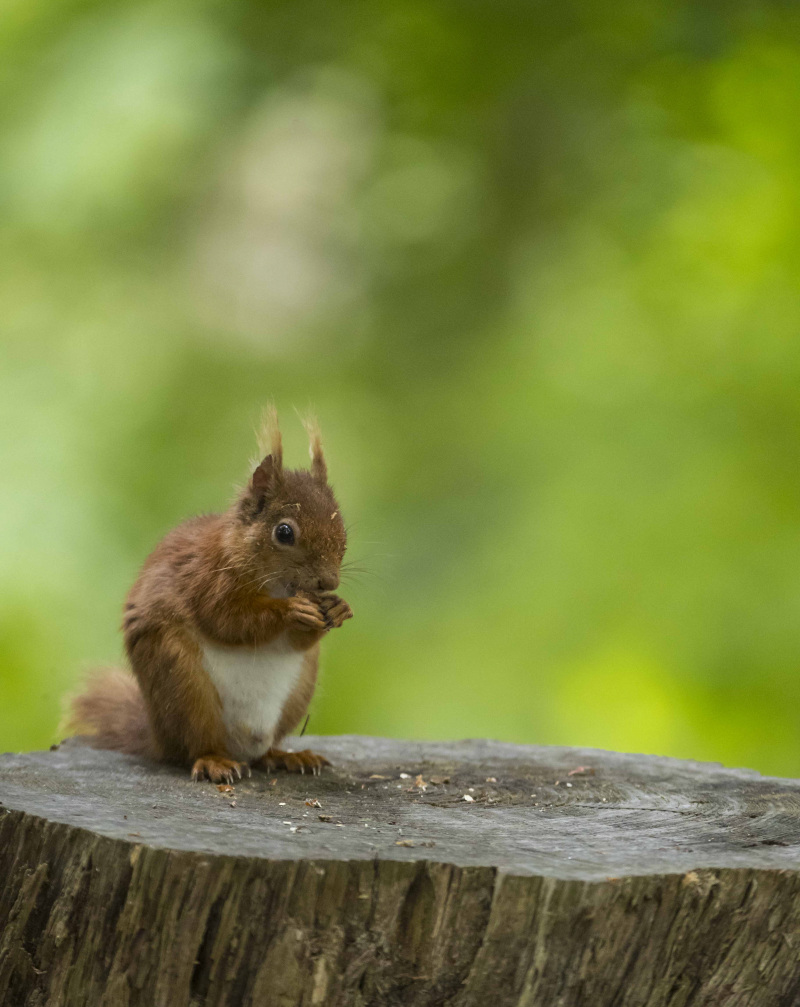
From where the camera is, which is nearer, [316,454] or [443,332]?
[316,454]

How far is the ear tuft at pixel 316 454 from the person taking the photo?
283cm

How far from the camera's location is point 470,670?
4770 mm

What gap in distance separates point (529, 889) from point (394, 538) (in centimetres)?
320

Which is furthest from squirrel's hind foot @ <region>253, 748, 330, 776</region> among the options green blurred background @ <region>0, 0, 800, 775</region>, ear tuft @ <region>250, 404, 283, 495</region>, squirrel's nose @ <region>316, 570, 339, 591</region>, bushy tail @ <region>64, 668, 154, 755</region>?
green blurred background @ <region>0, 0, 800, 775</region>

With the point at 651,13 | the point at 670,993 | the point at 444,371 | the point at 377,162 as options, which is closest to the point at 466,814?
the point at 670,993

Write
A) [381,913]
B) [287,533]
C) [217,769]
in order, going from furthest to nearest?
1. [287,533]
2. [217,769]
3. [381,913]

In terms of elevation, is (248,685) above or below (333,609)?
below

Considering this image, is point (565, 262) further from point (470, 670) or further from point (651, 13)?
point (470, 670)

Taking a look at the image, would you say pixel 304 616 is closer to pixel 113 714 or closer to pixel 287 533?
pixel 287 533

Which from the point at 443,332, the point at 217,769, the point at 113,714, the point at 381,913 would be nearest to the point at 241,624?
the point at 217,769

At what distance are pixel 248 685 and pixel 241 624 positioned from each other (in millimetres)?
153

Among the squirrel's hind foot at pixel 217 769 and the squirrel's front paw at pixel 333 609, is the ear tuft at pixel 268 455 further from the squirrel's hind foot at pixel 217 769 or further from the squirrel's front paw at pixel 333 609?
the squirrel's hind foot at pixel 217 769

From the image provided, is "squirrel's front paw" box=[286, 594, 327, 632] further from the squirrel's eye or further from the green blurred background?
the green blurred background

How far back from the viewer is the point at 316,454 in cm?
288
